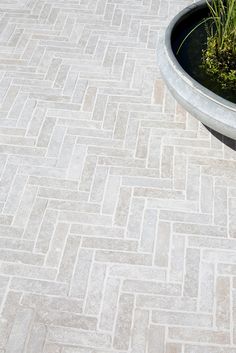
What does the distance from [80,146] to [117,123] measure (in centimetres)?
53

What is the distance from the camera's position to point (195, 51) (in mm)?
4770

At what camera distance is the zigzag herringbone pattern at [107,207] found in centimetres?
347

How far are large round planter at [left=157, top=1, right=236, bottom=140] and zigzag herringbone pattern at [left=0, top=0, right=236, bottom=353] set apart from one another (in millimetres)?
646

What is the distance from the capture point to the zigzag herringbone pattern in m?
3.47

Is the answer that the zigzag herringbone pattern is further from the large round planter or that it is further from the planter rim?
the planter rim

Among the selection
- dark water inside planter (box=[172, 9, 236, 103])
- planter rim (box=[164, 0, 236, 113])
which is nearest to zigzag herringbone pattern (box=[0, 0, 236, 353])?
dark water inside planter (box=[172, 9, 236, 103])

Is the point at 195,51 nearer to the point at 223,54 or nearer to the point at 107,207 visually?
the point at 223,54

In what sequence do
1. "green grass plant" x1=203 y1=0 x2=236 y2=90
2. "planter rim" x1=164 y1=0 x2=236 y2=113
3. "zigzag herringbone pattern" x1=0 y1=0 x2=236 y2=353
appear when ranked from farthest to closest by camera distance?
"green grass plant" x1=203 y1=0 x2=236 y2=90, "planter rim" x1=164 y1=0 x2=236 y2=113, "zigzag herringbone pattern" x1=0 y1=0 x2=236 y2=353

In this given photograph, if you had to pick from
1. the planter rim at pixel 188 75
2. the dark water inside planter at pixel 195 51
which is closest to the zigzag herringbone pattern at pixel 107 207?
the dark water inside planter at pixel 195 51

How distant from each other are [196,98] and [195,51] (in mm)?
1027

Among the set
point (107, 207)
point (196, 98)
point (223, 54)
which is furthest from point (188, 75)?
point (107, 207)

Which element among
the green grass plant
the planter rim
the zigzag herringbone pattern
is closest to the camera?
the zigzag herringbone pattern

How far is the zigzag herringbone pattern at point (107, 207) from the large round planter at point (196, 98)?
646 millimetres

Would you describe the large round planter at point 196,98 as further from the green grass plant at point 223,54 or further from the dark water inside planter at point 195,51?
the green grass plant at point 223,54
